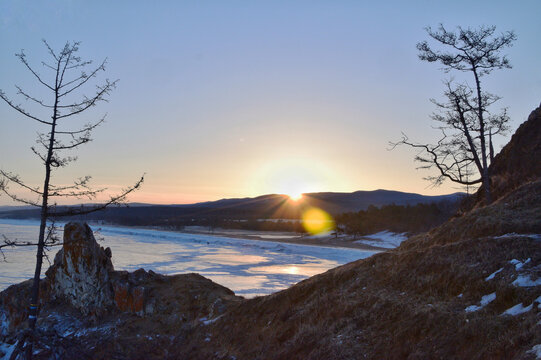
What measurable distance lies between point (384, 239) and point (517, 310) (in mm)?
55785

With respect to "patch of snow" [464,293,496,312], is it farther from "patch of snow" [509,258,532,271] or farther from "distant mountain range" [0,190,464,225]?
"distant mountain range" [0,190,464,225]

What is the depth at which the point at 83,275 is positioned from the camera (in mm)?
14461

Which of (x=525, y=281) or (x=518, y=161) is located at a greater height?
(x=518, y=161)

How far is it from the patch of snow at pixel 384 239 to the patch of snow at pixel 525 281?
46.3 m

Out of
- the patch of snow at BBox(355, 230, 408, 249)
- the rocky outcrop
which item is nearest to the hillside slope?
the rocky outcrop

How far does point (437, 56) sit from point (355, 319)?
36.1ft

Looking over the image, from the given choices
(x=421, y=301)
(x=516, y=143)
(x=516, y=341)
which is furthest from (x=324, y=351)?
(x=516, y=143)

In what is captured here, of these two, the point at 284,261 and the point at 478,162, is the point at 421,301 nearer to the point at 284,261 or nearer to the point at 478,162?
the point at 478,162

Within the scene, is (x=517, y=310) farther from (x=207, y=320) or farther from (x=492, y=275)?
(x=207, y=320)


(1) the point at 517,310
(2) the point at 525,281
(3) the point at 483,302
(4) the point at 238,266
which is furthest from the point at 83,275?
(4) the point at 238,266

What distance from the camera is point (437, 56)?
51.5ft

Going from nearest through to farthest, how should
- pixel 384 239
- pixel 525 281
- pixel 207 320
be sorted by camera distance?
pixel 525 281
pixel 207 320
pixel 384 239

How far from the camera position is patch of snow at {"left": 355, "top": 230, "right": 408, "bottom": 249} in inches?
2167

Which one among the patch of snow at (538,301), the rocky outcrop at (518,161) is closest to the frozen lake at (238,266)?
the rocky outcrop at (518,161)
